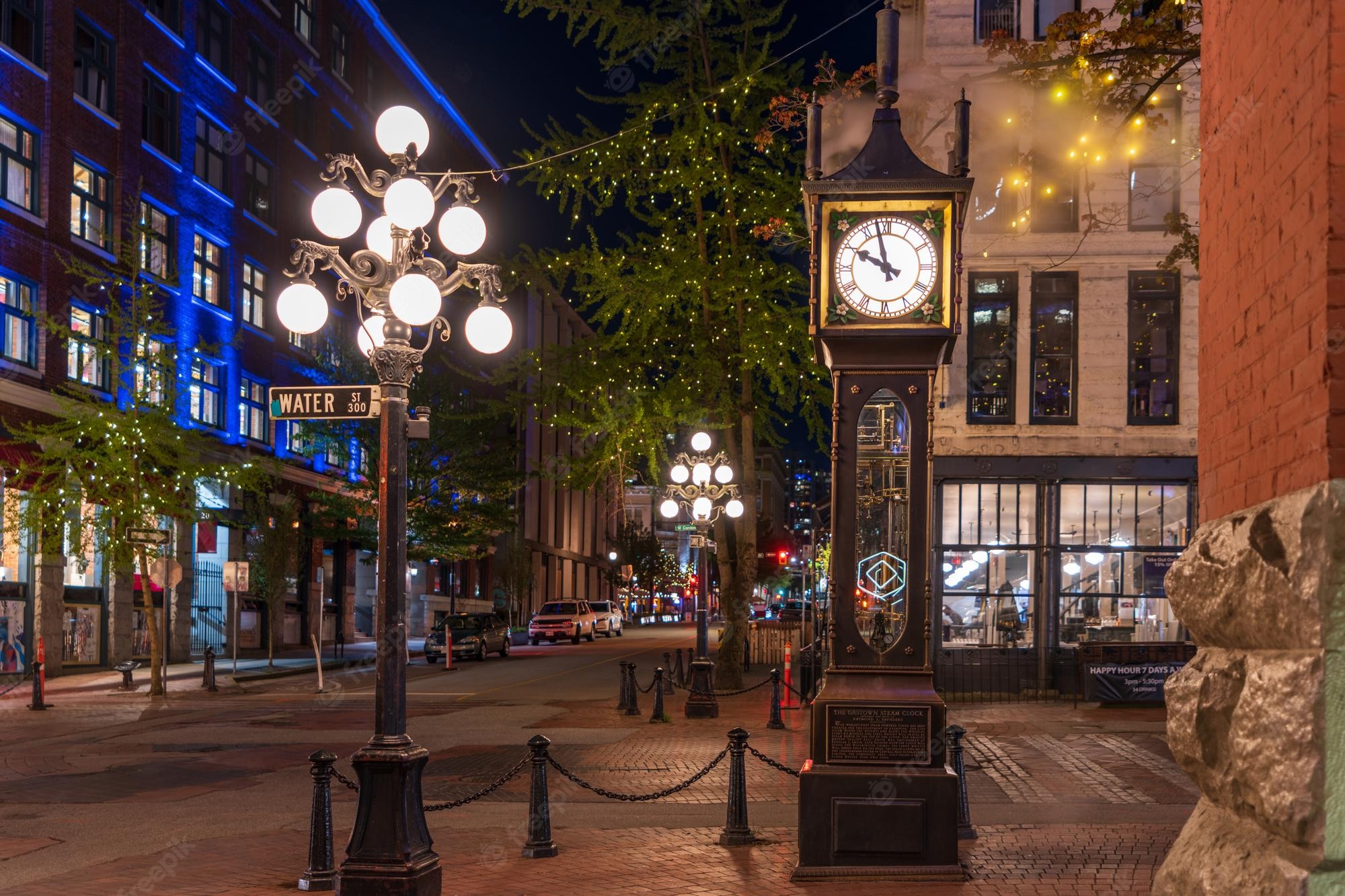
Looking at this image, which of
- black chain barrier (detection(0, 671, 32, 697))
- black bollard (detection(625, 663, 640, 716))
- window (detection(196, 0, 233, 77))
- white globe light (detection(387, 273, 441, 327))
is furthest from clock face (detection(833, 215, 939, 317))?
window (detection(196, 0, 233, 77))

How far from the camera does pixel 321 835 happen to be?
9.07 m

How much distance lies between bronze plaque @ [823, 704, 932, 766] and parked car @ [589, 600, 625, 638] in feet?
168

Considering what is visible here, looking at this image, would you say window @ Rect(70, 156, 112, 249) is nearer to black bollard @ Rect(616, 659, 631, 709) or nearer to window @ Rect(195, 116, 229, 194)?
window @ Rect(195, 116, 229, 194)

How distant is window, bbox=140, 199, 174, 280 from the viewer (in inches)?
1350

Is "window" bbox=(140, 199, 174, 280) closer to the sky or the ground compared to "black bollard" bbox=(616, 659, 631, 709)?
closer to the sky

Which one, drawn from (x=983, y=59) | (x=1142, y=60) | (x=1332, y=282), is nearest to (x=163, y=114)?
(x=983, y=59)

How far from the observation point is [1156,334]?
23.5m

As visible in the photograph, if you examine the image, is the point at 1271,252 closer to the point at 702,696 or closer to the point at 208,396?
the point at 702,696

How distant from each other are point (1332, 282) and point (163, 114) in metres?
38.1

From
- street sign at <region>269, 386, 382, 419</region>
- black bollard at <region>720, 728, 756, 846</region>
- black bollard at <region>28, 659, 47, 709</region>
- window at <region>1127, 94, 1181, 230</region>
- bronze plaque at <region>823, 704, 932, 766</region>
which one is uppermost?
window at <region>1127, 94, 1181, 230</region>

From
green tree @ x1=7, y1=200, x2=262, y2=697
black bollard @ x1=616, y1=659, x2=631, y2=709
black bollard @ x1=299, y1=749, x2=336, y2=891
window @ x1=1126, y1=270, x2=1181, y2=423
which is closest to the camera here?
black bollard @ x1=299, y1=749, x2=336, y2=891

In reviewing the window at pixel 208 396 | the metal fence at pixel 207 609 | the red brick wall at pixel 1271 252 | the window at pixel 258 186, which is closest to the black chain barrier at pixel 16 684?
the metal fence at pixel 207 609

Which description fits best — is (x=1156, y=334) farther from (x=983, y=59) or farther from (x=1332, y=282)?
(x=1332, y=282)

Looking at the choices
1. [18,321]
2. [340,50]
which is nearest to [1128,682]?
[18,321]
